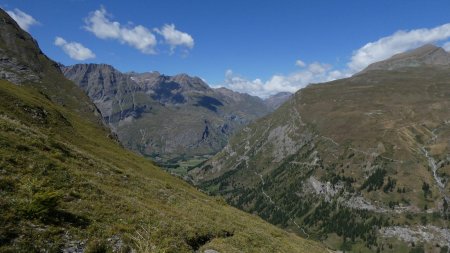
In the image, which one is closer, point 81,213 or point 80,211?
point 81,213

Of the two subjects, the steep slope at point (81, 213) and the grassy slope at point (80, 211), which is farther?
the grassy slope at point (80, 211)

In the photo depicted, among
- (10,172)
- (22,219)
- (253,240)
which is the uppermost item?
(10,172)

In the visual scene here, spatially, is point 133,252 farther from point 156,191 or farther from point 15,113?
point 15,113

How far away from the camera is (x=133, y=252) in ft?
76.4

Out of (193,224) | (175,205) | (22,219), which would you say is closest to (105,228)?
(22,219)

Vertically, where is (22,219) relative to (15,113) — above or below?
below

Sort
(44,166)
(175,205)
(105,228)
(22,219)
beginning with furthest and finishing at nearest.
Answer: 1. (175,205)
2. (44,166)
3. (105,228)
4. (22,219)

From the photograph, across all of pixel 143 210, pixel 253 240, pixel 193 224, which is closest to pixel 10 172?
pixel 143 210

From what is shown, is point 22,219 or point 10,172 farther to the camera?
point 10,172

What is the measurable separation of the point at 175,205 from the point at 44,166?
53.1 feet

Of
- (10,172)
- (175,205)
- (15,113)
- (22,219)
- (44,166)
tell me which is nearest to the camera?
(22,219)

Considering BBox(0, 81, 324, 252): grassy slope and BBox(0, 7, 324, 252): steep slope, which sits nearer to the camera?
BBox(0, 7, 324, 252): steep slope

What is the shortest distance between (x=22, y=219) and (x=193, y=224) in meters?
15.2

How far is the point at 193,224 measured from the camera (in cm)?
3388
